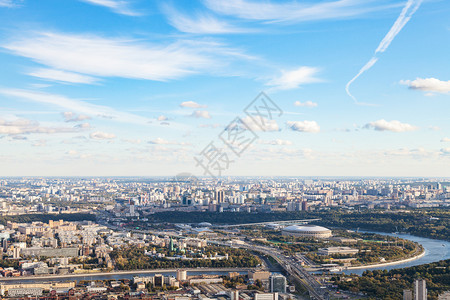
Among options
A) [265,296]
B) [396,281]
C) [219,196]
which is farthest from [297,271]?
[219,196]

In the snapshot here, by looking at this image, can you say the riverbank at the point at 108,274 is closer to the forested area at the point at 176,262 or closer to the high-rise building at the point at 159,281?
the forested area at the point at 176,262

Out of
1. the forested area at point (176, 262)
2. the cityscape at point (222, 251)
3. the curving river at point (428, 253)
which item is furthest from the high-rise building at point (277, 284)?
the forested area at point (176, 262)

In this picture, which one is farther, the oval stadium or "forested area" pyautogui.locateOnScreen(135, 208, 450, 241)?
"forested area" pyautogui.locateOnScreen(135, 208, 450, 241)

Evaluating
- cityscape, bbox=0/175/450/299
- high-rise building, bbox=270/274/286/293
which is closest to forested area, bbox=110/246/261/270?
cityscape, bbox=0/175/450/299

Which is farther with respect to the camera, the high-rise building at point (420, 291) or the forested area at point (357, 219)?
the forested area at point (357, 219)

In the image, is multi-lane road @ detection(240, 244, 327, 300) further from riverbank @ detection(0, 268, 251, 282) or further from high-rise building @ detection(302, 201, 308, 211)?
high-rise building @ detection(302, 201, 308, 211)

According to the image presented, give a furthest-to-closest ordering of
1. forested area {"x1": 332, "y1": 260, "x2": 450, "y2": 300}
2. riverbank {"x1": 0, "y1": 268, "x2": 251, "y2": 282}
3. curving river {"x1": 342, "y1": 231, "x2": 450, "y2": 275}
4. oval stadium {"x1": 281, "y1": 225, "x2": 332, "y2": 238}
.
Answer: oval stadium {"x1": 281, "y1": 225, "x2": 332, "y2": 238} → curving river {"x1": 342, "y1": 231, "x2": 450, "y2": 275} → riverbank {"x1": 0, "y1": 268, "x2": 251, "y2": 282} → forested area {"x1": 332, "y1": 260, "x2": 450, "y2": 300}

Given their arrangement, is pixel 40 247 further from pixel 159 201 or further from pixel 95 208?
pixel 159 201

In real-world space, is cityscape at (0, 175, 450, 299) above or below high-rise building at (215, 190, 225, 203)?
below

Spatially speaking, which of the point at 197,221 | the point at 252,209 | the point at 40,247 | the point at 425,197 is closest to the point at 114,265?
the point at 40,247

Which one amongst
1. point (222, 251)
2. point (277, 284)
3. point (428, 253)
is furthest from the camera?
point (428, 253)

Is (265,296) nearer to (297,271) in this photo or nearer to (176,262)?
(297,271)
